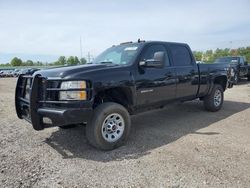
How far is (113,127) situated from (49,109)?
1.16 meters

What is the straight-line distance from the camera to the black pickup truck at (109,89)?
4.39 metres

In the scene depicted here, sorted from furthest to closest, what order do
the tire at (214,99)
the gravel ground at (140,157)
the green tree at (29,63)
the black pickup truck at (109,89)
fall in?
the green tree at (29,63), the tire at (214,99), the black pickup truck at (109,89), the gravel ground at (140,157)

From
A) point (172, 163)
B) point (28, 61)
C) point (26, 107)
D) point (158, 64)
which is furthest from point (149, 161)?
point (28, 61)

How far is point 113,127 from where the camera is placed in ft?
15.9

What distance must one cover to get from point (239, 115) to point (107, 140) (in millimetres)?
4193

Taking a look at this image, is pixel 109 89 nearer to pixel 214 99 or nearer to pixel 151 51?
pixel 151 51

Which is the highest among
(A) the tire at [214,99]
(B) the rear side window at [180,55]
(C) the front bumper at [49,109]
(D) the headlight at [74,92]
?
(B) the rear side window at [180,55]

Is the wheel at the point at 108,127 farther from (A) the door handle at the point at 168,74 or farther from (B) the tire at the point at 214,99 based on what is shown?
(B) the tire at the point at 214,99

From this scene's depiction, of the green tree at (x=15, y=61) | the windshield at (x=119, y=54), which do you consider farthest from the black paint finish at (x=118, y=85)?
the green tree at (x=15, y=61)

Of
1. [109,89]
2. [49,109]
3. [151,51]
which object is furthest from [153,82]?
[49,109]

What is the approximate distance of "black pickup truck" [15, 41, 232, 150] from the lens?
4.39 meters

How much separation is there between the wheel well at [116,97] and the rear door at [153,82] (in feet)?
0.68

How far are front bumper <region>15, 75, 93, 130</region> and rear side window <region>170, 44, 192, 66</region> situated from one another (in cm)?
285

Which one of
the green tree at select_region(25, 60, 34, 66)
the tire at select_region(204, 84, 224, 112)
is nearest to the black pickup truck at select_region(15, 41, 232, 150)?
the tire at select_region(204, 84, 224, 112)
